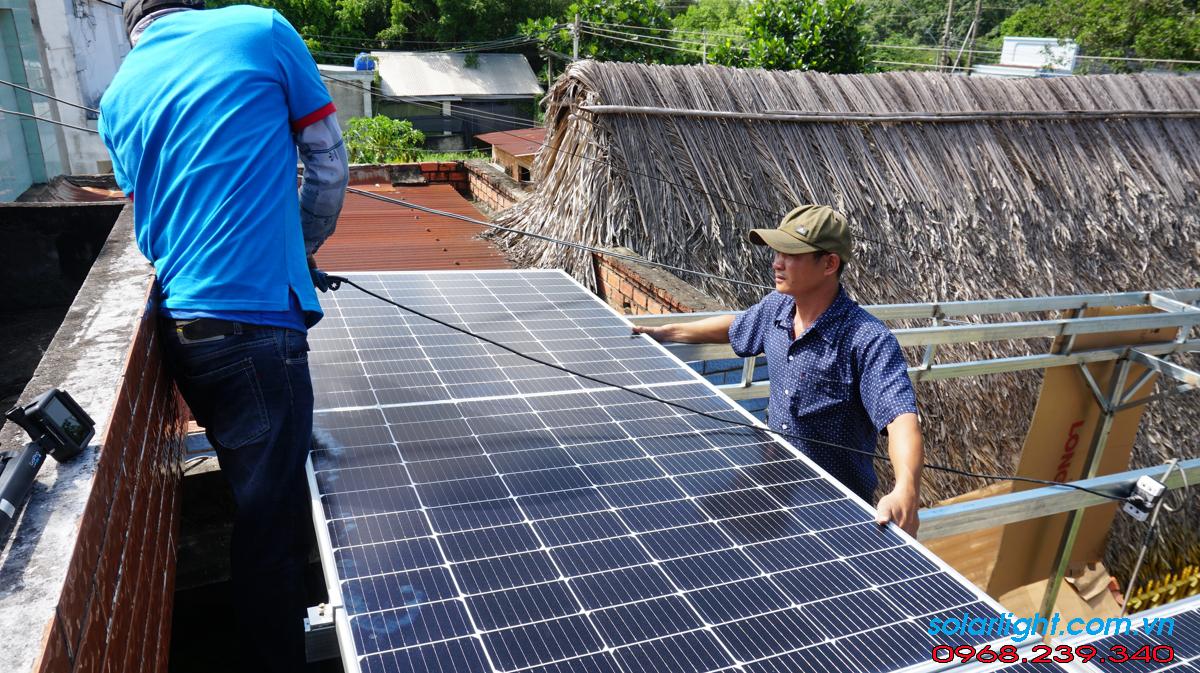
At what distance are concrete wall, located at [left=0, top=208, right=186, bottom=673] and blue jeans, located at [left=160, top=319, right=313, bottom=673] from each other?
0.67 feet

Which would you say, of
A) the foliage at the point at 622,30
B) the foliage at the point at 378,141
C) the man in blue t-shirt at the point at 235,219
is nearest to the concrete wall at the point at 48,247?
the man in blue t-shirt at the point at 235,219

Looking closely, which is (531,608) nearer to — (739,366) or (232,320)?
(232,320)

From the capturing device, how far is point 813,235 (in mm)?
3619

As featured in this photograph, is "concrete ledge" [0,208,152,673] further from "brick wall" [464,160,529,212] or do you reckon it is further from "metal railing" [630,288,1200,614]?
"brick wall" [464,160,529,212]

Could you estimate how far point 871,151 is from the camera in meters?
9.55

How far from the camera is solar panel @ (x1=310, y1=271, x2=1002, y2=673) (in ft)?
6.64

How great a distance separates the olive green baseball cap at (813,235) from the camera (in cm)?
363

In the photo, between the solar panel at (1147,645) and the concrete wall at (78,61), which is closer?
the solar panel at (1147,645)

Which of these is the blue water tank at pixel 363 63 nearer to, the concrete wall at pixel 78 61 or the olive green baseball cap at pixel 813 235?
the concrete wall at pixel 78 61

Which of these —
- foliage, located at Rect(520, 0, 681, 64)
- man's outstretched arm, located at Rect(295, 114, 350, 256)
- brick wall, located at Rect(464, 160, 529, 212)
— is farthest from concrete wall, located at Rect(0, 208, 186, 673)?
foliage, located at Rect(520, 0, 681, 64)

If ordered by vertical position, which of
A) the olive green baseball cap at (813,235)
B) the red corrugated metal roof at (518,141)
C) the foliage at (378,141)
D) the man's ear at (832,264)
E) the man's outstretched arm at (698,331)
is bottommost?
the foliage at (378,141)

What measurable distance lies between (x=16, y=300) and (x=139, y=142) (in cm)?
357

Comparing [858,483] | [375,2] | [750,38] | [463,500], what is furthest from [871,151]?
[375,2]

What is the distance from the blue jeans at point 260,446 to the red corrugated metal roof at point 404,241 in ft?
15.9
